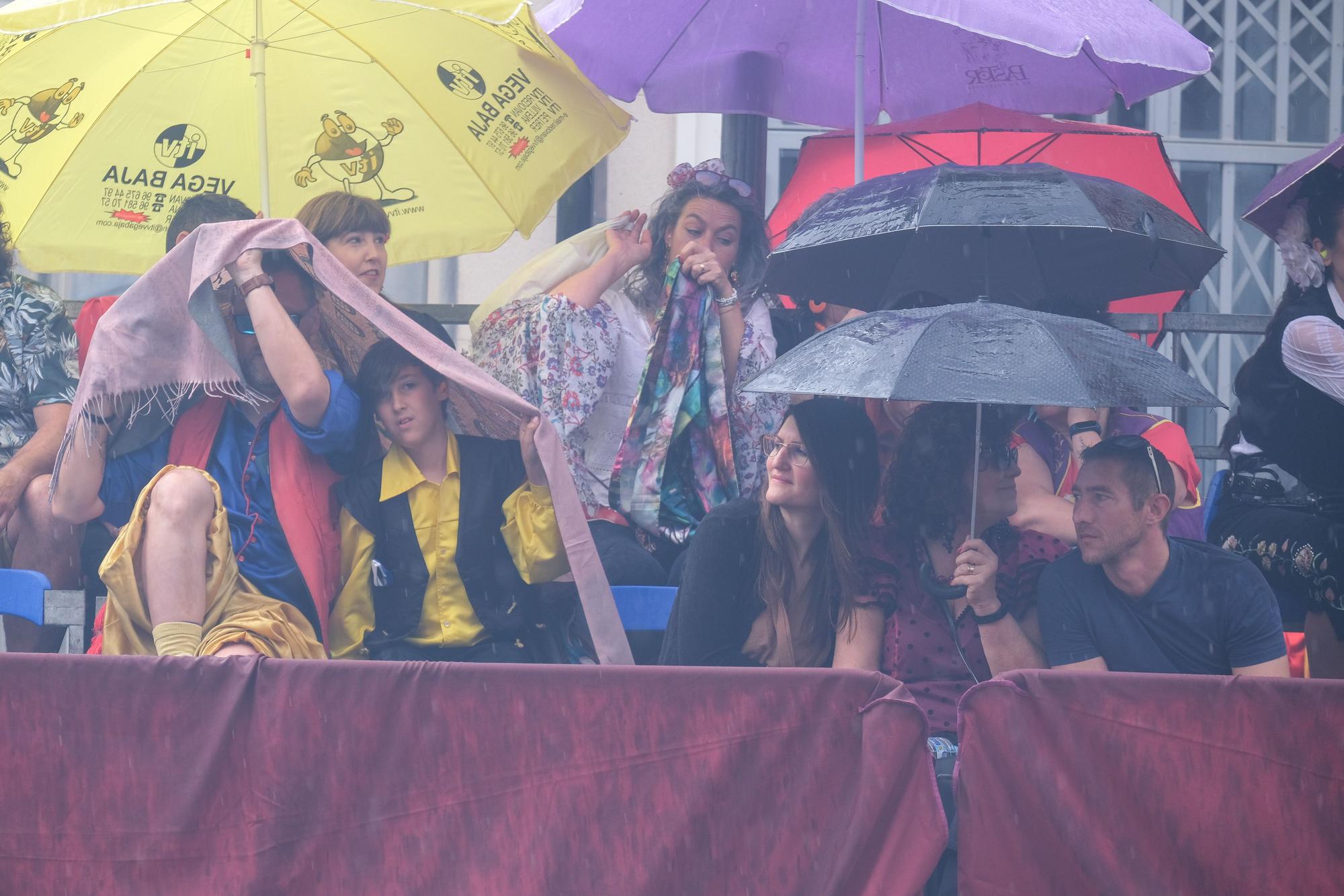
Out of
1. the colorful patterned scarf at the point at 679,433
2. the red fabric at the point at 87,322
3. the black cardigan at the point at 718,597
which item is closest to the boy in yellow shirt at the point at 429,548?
the black cardigan at the point at 718,597

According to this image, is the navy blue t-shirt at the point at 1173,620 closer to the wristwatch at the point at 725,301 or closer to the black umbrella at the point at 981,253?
the black umbrella at the point at 981,253

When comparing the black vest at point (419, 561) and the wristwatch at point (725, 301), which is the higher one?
the wristwatch at point (725, 301)

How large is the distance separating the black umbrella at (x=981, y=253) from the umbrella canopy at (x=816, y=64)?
1.68ft

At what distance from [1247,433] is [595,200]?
3377 mm

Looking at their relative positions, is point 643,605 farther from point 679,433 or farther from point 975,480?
point 975,480

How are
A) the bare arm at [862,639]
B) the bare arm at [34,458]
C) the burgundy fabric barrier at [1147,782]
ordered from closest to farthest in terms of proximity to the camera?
the burgundy fabric barrier at [1147,782] → the bare arm at [862,639] → the bare arm at [34,458]

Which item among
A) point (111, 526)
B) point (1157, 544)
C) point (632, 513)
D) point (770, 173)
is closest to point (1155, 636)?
point (1157, 544)

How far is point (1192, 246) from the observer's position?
414 cm

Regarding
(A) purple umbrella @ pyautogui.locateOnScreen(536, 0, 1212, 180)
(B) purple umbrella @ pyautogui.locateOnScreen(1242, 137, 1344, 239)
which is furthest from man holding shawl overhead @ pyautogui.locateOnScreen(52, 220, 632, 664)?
(B) purple umbrella @ pyautogui.locateOnScreen(1242, 137, 1344, 239)

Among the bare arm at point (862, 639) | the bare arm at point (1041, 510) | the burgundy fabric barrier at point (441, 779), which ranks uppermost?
the bare arm at point (1041, 510)

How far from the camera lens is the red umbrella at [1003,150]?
492 cm

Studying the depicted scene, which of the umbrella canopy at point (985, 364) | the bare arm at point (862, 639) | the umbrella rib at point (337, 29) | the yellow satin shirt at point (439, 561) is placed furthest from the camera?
the umbrella rib at point (337, 29)

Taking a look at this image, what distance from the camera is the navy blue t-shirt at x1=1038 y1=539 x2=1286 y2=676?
3.68m

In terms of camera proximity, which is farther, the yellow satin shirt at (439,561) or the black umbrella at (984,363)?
the yellow satin shirt at (439,561)
